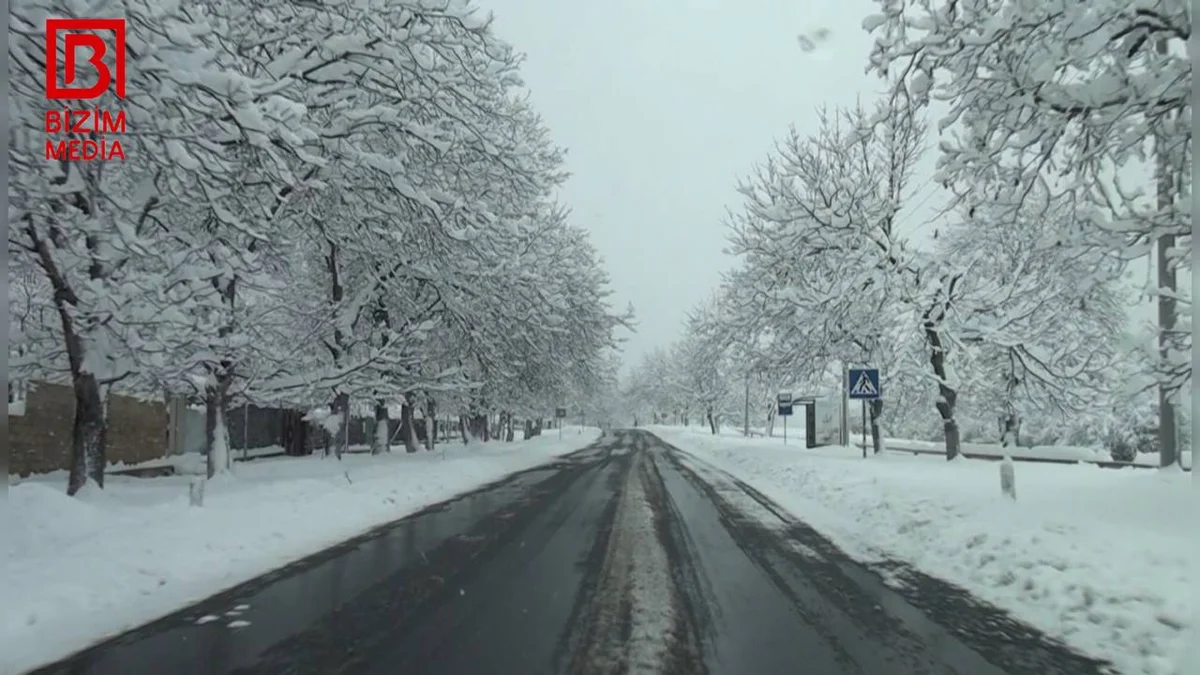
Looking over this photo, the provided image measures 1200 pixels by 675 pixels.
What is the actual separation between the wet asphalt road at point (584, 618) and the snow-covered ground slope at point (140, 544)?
47cm

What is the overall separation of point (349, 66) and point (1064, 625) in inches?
419

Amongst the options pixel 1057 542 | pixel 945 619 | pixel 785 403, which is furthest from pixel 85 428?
pixel 785 403

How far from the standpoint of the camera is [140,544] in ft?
28.5

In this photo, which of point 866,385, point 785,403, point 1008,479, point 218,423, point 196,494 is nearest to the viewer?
point 196,494

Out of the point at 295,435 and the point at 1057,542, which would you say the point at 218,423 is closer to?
the point at 295,435

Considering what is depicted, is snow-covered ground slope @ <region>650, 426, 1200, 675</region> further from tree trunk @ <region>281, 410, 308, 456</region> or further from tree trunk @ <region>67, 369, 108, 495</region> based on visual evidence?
tree trunk @ <region>281, 410, 308, 456</region>

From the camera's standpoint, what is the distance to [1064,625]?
6328mm

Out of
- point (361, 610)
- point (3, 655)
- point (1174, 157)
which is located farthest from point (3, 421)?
point (1174, 157)

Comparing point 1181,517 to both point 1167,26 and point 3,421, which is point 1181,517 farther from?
point 3,421

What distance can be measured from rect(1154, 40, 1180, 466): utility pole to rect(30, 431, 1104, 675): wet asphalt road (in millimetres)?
3935

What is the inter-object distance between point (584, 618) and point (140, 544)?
5.51m

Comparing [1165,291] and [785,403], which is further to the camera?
[785,403]

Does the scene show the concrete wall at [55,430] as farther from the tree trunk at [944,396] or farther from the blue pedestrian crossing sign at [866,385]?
the tree trunk at [944,396]

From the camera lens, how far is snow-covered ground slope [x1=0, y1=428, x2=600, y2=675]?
637cm
